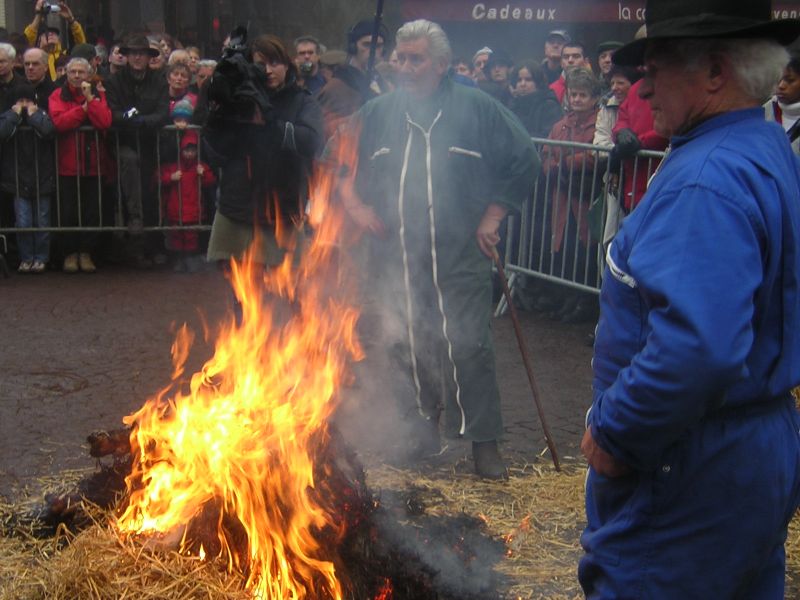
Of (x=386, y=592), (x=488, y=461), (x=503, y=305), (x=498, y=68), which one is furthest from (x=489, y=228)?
(x=498, y=68)

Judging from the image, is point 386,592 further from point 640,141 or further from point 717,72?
point 640,141

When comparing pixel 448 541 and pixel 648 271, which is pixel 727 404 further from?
pixel 448 541

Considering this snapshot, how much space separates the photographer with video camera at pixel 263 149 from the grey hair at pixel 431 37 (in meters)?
1.30

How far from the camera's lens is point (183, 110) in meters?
10.8

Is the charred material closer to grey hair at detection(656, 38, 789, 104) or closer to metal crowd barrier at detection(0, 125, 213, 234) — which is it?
grey hair at detection(656, 38, 789, 104)

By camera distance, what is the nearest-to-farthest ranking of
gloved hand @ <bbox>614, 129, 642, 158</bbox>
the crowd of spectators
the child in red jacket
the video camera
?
the video camera < gloved hand @ <bbox>614, 129, 642, 158</bbox> < the crowd of spectators < the child in red jacket

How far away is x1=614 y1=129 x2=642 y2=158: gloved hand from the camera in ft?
27.4

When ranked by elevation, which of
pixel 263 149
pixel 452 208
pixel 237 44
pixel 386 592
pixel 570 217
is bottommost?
pixel 386 592

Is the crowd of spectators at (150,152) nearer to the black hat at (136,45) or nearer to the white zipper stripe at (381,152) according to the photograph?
the black hat at (136,45)

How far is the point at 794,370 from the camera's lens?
2516 mm

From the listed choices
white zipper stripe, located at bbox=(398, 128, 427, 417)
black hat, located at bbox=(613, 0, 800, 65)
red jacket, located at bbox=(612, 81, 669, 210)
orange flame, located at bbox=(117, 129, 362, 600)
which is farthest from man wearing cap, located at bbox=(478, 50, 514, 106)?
black hat, located at bbox=(613, 0, 800, 65)

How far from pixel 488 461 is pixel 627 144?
3.54m

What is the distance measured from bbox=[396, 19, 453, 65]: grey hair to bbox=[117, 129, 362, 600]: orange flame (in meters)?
1.63

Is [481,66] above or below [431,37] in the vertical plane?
above
